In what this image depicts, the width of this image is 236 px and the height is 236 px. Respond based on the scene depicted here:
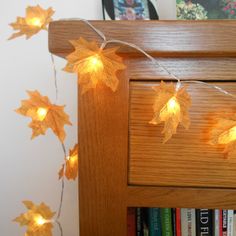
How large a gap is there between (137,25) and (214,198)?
0.34 meters

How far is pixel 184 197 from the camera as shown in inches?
19.3

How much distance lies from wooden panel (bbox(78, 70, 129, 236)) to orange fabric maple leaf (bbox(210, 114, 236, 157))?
16cm

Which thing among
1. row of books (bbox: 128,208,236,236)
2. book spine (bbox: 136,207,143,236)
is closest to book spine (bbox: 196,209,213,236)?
row of books (bbox: 128,208,236,236)

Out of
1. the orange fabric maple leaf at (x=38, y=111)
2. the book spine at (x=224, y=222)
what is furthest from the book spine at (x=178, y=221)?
the orange fabric maple leaf at (x=38, y=111)

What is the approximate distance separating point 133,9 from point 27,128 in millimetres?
491

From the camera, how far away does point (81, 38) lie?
399 millimetres

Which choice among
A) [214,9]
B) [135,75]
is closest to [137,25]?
[135,75]

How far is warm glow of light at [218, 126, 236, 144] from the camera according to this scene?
441mm

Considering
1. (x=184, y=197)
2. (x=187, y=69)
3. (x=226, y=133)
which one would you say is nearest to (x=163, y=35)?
(x=187, y=69)

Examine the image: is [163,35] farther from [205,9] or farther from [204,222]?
[204,222]

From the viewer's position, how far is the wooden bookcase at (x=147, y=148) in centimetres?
47

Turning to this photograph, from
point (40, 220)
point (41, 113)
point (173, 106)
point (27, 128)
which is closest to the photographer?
point (173, 106)

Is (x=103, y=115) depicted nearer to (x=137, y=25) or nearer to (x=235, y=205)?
(x=137, y=25)

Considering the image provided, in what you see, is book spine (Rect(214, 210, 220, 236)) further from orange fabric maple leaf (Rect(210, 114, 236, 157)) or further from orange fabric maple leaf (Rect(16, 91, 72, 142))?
orange fabric maple leaf (Rect(16, 91, 72, 142))
